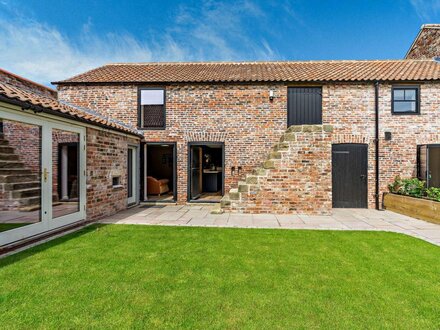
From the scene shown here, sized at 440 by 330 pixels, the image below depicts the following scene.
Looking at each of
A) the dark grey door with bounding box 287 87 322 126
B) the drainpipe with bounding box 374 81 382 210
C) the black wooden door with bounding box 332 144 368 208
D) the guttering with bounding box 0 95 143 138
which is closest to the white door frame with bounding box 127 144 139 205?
the guttering with bounding box 0 95 143 138

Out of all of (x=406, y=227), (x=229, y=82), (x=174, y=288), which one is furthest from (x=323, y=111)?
(x=174, y=288)

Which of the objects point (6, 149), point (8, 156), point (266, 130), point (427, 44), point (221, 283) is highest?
point (427, 44)

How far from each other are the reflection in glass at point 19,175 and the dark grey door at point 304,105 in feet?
25.8

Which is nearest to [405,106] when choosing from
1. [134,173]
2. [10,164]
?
[134,173]

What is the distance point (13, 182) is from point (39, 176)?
10.3ft

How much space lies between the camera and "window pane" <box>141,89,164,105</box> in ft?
29.8

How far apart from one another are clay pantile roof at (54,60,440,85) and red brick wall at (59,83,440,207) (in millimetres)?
308

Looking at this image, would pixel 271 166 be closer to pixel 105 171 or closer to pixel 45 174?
pixel 105 171

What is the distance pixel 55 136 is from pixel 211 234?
180 inches

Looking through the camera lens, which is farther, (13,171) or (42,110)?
(13,171)

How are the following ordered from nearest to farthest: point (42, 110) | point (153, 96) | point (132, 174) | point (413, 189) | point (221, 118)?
point (42, 110)
point (413, 189)
point (132, 174)
point (221, 118)
point (153, 96)

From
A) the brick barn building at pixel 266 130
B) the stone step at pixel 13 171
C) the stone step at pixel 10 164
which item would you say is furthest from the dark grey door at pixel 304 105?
the stone step at pixel 10 164

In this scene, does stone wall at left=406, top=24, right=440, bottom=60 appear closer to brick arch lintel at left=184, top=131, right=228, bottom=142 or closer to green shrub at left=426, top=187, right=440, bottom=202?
green shrub at left=426, top=187, right=440, bottom=202

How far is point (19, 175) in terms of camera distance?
6965mm
